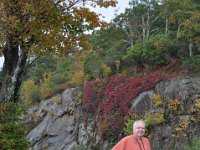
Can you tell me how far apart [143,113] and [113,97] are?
3.53 m

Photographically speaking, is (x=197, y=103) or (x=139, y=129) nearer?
(x=139, y=129)

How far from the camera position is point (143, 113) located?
59.8 feet

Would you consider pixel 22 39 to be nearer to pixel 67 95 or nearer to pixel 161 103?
pixel 161 103

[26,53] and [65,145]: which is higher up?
[26,53]

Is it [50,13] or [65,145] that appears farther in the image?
[65,145]

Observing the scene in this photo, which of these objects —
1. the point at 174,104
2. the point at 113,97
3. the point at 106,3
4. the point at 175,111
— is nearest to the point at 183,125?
the point at 175,111

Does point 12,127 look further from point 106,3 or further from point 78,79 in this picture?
point 78,79

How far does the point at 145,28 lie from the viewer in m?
31.0

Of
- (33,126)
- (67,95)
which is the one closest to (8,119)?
(67,95)

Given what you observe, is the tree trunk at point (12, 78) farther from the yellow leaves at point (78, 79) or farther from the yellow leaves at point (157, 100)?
the yellow leaves at point (78, 79)

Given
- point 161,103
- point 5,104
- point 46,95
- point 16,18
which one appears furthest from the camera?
point 46,95

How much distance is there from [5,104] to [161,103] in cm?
993

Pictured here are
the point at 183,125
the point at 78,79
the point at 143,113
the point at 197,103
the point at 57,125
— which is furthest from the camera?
the point at 78,79

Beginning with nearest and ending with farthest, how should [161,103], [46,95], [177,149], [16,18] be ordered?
[16,18] → [177,149] → [161,103] → [46,95]
